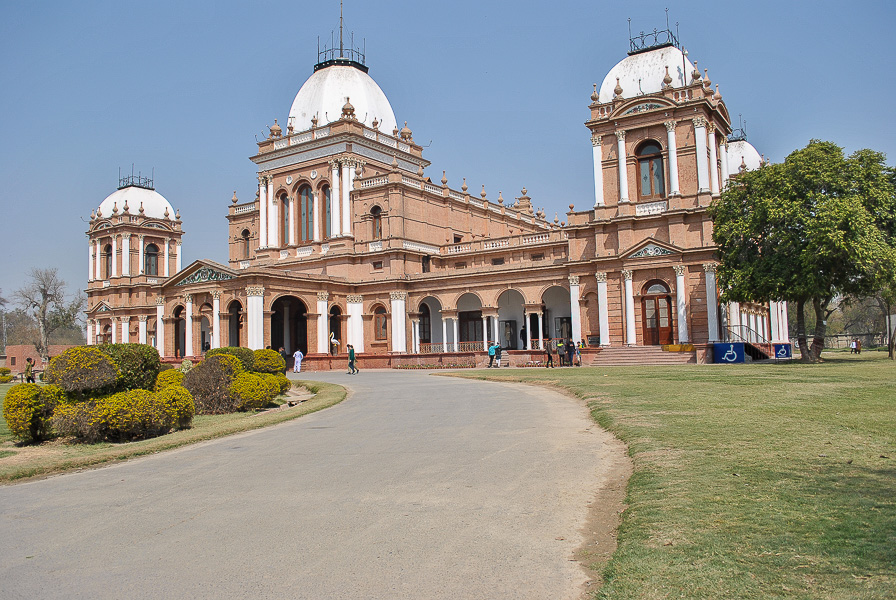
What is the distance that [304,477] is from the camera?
8.48m

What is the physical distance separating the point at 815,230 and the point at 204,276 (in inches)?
1321

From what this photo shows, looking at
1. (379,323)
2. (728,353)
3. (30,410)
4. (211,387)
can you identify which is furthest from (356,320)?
(30,410)

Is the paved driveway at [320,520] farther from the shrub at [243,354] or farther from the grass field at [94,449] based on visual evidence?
the shrub at [243,354]

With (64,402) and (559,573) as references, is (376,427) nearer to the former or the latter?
(64,402)

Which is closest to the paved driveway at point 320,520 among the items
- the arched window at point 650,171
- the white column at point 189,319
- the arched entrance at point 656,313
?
the arched entrance at point 656,313

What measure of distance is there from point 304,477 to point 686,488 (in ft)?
14.4

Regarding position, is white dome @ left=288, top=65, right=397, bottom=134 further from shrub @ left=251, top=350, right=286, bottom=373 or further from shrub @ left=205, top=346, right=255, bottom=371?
shrub @ left=205, top=346, right=255, bottom=371

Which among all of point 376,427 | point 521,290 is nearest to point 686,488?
point 376,427

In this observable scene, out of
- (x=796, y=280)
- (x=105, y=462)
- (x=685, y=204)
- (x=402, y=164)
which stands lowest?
(x=105, y=462)

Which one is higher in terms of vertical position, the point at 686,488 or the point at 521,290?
the point at 521,290

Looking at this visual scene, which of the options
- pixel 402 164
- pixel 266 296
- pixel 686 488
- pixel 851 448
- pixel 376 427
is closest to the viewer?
pixel 686 488

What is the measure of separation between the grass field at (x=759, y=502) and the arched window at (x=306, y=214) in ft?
133

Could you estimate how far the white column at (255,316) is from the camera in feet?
135

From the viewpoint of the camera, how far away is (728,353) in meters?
31.4
